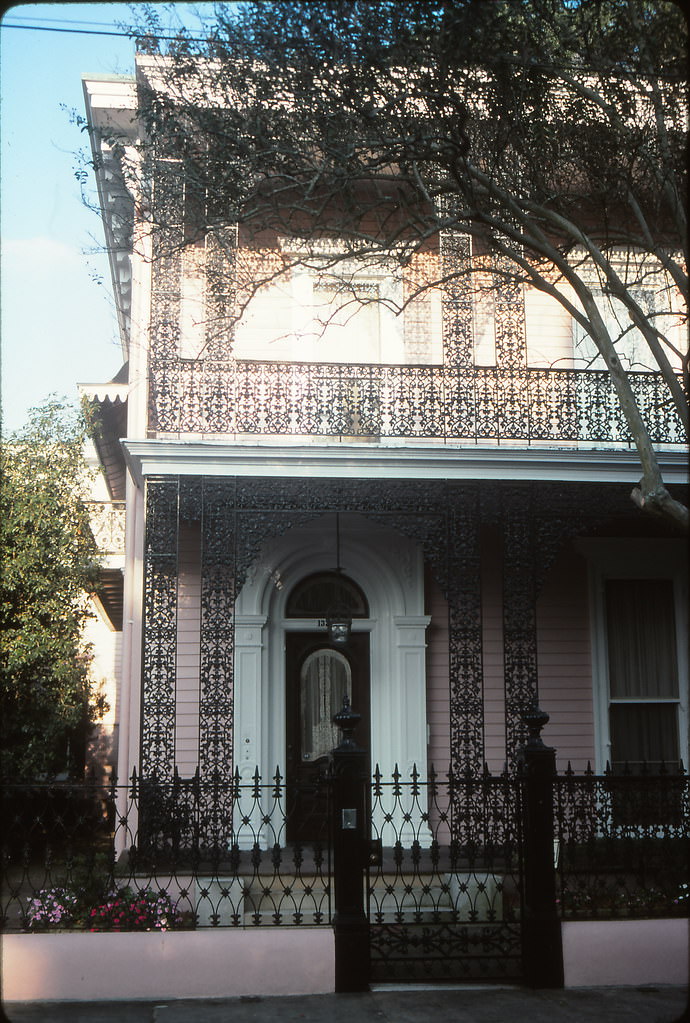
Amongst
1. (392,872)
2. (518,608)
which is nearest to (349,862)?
(392,872)

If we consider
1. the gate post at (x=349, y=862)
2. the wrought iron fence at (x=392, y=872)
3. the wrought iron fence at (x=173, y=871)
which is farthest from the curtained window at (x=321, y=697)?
the gate post at (x=349, y=862)

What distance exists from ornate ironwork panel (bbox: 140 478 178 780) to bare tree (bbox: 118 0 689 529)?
2.44 m

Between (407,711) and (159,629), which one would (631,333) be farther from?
(159,629)

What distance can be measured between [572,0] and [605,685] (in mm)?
7192

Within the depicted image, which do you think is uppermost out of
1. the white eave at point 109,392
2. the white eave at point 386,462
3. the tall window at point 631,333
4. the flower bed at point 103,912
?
the tall window at point 631,333

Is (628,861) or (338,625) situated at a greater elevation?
(338,625)

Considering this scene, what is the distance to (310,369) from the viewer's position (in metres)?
11.0

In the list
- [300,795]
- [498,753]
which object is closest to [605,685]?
[498,753]

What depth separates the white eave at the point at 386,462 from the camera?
10312 millimetres

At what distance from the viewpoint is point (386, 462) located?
10.6m

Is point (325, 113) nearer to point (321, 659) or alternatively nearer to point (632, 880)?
point (321, 659)

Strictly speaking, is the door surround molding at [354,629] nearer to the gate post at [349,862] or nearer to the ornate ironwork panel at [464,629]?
the ornate ironwork panel at [464,629]

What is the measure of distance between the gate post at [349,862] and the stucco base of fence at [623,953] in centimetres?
146

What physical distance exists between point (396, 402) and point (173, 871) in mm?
5256
